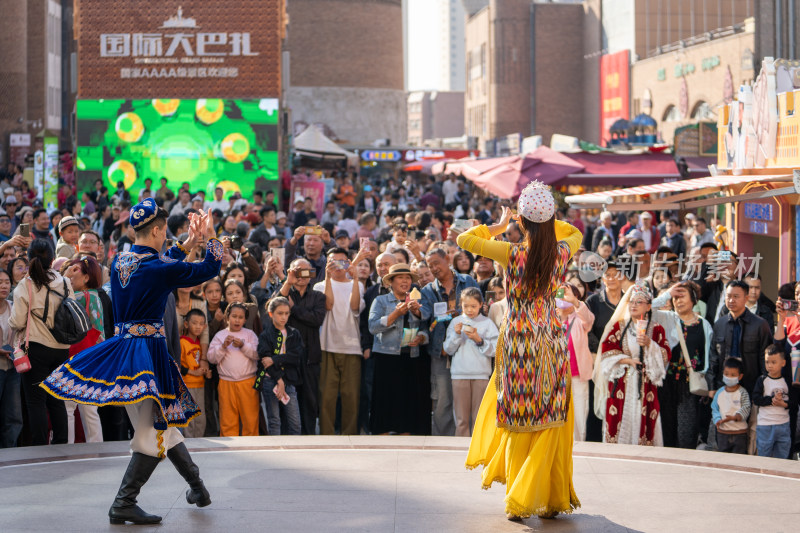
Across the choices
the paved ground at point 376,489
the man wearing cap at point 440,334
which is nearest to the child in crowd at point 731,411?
Result: the paved ground at point 376,489


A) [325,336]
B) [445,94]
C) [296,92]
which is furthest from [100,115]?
[445,94]

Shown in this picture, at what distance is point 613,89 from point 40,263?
5971cm

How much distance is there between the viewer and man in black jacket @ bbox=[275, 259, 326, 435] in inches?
378

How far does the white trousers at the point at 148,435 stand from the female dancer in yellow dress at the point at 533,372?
1.82 meters

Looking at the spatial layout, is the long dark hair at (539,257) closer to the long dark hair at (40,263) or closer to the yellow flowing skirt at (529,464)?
the yellow flowing skirt at (529,464)

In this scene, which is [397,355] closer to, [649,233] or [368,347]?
[368,347]

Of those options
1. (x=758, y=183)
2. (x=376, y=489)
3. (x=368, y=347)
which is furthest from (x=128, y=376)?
(x=758, y=183)

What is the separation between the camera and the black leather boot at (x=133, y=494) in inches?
228

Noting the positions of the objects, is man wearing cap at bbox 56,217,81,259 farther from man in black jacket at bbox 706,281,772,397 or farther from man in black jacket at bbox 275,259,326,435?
man in black jacket at bbox 706,281,772,397

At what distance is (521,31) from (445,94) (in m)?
62.1

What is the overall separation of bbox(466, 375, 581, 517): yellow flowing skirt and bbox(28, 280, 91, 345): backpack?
3.59m

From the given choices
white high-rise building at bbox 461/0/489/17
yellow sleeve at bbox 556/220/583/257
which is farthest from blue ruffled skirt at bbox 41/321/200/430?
white high-rise building at bbox 461/0/489/17

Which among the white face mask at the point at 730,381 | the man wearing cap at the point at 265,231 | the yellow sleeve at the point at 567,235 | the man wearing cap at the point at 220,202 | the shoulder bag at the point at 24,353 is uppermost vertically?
the man wearing cap at the point at 220,202

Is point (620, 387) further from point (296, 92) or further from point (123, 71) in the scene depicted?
point (296, 92)
